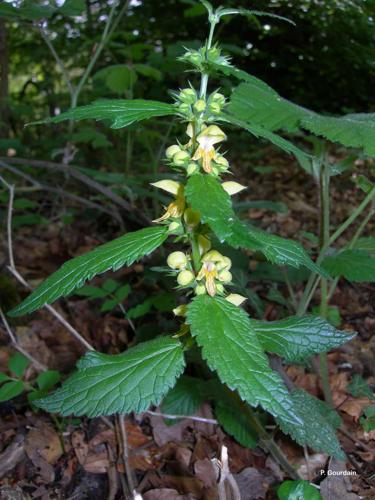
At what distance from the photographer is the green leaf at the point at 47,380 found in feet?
6.22

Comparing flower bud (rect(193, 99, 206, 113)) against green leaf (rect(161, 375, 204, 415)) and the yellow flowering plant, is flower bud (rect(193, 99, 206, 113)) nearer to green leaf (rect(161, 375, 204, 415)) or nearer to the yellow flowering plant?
the yellow flowering plant

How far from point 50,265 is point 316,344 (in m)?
2.48

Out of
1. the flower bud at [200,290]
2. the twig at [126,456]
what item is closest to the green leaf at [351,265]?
the flower bud at [200,290]

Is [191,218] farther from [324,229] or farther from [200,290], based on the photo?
[324,229]

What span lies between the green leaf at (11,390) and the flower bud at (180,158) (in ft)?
3.78

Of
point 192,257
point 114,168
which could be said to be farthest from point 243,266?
point 114,168

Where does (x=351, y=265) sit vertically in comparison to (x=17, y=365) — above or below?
above

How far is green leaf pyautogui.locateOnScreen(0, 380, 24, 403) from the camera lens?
179cm

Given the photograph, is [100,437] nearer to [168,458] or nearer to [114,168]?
[168,458]

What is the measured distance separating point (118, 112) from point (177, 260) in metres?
0.38

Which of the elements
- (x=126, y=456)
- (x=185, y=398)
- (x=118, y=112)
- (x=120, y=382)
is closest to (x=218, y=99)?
(x=118, y=112)

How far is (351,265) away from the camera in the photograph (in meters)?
1.74

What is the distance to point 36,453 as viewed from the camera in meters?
1.87

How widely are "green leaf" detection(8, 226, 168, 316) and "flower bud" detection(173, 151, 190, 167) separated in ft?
0.53
